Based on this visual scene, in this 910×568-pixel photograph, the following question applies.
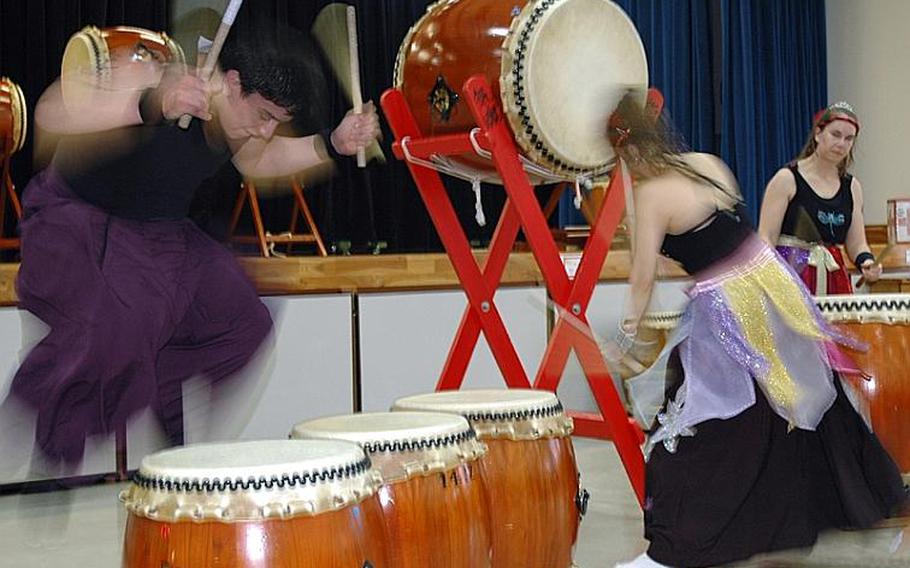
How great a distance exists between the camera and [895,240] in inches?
197

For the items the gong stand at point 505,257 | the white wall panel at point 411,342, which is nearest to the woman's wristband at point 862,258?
the white wall panel at point 411,342

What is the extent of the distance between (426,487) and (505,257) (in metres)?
1.17

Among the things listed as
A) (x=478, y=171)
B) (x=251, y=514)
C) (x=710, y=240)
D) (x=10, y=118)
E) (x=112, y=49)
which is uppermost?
(x=112, y=49)

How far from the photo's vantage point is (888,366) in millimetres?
3043

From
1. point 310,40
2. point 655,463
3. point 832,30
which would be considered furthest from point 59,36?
point 832,30

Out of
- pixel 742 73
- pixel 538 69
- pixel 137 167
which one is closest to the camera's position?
pixel 137 167

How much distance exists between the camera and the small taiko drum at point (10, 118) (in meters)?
4.10

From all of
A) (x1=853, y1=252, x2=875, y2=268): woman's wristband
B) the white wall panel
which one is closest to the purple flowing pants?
the white wall panel

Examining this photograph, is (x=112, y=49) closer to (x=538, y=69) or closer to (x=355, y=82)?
(x=355, y=82)

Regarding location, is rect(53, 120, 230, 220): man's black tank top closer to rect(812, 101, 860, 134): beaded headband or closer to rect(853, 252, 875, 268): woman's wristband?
rect(812, 101, 860, 134): beaded headband

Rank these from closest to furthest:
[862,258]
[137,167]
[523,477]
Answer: [523,477] < [137,167] < [862,258]

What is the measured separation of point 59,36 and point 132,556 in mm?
3803

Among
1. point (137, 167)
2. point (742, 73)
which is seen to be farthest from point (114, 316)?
point (742, 73)

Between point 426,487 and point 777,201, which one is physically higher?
point 777,201
